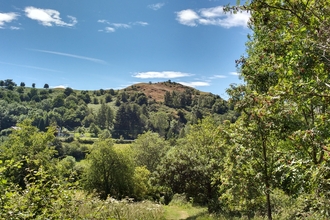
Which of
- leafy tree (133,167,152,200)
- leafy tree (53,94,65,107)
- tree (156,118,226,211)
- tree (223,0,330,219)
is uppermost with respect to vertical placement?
leafy tree (53,94,65,107)

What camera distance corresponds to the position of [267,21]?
6.10 m

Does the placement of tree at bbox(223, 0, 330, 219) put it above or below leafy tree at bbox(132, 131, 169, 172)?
above

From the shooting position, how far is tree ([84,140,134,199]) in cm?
2666

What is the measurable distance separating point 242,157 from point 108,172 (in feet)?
69.5

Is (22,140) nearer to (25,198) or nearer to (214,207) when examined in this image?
(214,207)

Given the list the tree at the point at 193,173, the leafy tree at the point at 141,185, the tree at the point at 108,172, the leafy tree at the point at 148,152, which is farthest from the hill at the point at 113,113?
the tree at the point at 193,173

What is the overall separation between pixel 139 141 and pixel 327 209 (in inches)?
1609

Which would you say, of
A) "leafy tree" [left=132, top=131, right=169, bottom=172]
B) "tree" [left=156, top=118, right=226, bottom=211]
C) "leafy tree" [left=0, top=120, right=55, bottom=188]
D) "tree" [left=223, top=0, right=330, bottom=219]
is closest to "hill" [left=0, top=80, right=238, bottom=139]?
"leafy tree" [left=132, top=131, right=169, bottom=172]

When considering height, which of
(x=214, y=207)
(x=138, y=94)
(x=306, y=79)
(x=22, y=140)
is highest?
(x=138, y=94)

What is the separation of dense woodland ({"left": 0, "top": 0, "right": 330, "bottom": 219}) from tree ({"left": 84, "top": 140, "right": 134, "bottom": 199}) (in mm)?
108

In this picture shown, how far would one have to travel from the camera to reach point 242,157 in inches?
333

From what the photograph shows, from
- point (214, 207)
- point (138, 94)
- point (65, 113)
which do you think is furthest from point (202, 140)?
point (138, 94)

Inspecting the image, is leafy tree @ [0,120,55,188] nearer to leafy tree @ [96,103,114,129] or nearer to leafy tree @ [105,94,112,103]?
leafy tree @ [96,103,114,129]

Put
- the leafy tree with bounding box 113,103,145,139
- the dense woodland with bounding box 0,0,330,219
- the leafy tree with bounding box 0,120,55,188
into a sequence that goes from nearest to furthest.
A: 1. the dense woodland with bounding box 0,0,330,219
2. the leafy tree with bounding box 0,120,55,188
3. the leafy tree with bounding box 113,103,145,139
